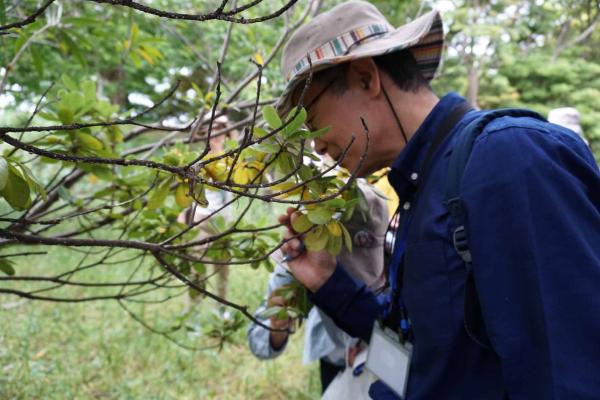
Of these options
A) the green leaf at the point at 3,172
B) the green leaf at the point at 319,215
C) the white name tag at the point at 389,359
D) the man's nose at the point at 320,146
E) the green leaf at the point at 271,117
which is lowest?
the white name tag at the point at 389,359

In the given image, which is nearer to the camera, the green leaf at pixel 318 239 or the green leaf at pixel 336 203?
the green leaf at pixel 336 203

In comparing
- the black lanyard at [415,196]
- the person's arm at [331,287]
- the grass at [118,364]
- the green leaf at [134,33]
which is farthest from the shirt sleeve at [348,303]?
the grass at [118,364]

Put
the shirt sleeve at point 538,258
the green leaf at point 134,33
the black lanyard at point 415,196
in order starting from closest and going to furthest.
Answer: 1. the shirt sleeve at point 538,258
2. the black lanyard at point 415,196
3. the green leaf at point 134,33

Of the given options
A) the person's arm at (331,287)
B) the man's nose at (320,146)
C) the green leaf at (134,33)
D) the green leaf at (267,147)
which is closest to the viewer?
the green leaf at (267,147)

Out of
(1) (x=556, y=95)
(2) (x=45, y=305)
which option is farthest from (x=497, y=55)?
(2) (x=45, y=305)

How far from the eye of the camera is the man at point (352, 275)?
123 centimetres

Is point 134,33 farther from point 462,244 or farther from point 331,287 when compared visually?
point 462,244

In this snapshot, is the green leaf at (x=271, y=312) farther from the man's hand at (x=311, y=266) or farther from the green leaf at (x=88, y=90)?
the green leaf at (x=88, y=90)

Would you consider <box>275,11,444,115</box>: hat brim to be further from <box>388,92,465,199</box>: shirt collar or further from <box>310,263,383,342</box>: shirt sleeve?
<box>310,263,383,342</box>: shirt sleeve

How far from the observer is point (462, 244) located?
0.72 m

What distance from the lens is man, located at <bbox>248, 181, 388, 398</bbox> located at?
1227 millimetres

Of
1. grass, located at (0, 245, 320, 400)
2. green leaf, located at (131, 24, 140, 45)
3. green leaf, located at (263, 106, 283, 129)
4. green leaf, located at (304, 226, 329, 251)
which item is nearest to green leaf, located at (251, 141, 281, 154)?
green leaf, located at (263, 106, 283, 129)

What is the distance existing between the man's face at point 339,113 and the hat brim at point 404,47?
0.05m

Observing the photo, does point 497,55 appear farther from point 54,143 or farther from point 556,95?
point 54,143
